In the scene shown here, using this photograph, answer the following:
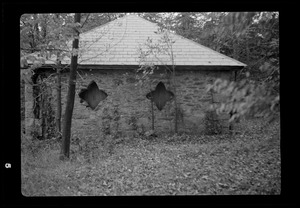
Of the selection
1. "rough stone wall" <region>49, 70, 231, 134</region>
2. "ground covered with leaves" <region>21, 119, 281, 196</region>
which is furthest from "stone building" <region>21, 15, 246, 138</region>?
"ground covered with leaves" <region>21, 119, 281, 196</region>

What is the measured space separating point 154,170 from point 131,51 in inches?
186

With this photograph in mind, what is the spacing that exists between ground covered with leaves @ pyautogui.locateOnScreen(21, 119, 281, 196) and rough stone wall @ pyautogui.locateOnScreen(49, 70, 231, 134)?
4.82 ft

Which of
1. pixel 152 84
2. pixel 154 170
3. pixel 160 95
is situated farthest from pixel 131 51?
pixel 154 170

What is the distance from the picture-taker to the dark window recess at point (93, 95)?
802cm

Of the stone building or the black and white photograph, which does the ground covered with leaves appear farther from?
the stone building

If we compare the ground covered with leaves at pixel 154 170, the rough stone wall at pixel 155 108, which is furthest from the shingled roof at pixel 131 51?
the ground covered with leaves at pixel 154 170

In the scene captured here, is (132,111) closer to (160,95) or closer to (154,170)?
(160,95)

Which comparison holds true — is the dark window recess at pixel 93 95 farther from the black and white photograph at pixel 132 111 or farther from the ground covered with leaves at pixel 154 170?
the ground covered with leaves at pixel 154 170

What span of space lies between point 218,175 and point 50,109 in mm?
6117

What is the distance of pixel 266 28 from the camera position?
10.9 feet

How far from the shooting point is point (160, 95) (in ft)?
27.3

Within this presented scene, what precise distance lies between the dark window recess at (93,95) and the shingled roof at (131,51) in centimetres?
102

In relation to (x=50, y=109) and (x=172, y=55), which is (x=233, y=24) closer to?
(x=172, y=55)
